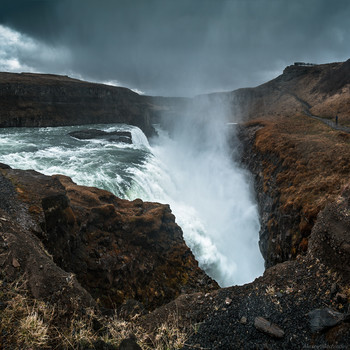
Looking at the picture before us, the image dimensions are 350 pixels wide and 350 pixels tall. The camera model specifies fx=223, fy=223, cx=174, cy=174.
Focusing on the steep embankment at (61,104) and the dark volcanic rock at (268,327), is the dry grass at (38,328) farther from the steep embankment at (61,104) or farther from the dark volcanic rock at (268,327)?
the steep embankment at (61,104)

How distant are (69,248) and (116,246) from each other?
9.50ft

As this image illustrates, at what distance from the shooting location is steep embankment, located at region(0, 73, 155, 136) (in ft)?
177

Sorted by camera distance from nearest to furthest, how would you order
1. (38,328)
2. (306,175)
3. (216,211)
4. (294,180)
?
(38,328), (306,175), (294,180), (216,211)

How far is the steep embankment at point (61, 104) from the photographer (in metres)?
53.9

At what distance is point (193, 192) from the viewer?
29359 mm

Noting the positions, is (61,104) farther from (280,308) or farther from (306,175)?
(280,308)

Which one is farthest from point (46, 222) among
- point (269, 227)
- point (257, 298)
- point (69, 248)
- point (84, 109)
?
point (84, 109)

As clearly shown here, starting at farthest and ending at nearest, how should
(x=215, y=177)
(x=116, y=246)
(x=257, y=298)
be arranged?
1. (x=215, y=177)
2. (x=116, y=246)
3. (x=257, y=298)

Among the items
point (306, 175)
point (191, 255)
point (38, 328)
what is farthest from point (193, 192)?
point (38, 328)

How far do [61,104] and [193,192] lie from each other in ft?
173

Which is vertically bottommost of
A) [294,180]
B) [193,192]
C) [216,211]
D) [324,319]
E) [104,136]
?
[216,211]

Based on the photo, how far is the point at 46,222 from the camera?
8.24 meters

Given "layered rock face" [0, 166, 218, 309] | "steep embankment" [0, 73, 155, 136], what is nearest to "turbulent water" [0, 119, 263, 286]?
"layered rock face" [0, 166, 218, 309]

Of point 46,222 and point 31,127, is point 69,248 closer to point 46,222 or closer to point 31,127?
point 46,222
